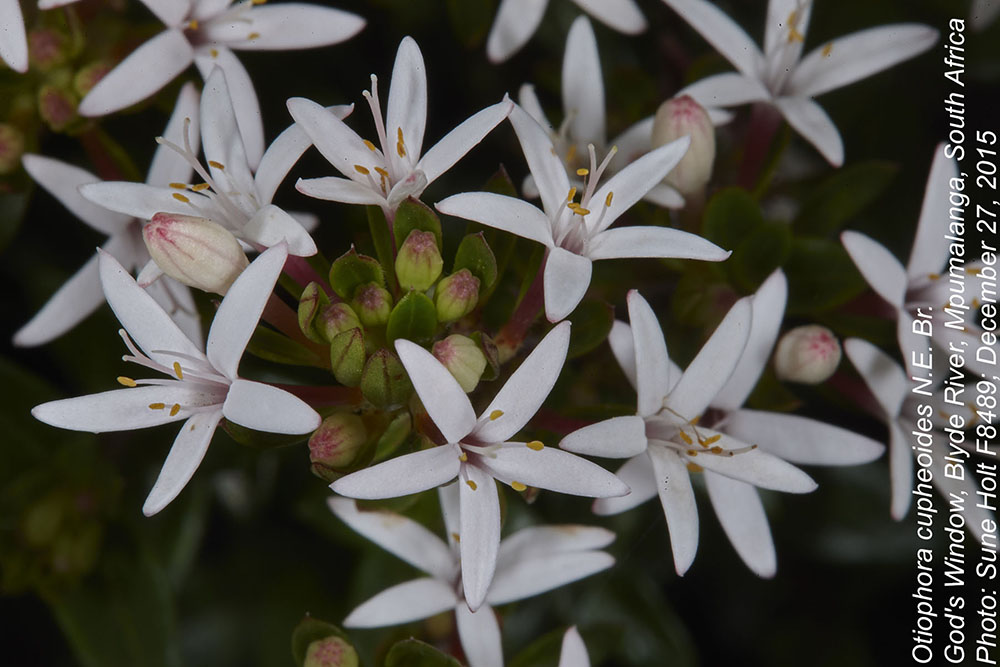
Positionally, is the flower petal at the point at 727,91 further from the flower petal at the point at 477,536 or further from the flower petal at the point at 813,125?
the flower petal at the point at 477,536

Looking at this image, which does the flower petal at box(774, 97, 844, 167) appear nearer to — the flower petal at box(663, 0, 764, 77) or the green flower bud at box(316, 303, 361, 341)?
the flower petal at box(663, 0, 764, 77)

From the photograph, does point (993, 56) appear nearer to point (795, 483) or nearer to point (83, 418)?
point (795, 483)

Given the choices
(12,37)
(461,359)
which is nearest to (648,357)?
(461,359)

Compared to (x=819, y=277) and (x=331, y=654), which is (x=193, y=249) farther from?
(x=819, y=277)

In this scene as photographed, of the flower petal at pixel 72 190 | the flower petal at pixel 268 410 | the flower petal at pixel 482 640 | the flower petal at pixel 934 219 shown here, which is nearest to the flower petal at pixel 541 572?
the flower petal at pixel 482 640

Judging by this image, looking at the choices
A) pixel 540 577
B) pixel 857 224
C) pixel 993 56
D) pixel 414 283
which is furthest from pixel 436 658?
pixel 993 56

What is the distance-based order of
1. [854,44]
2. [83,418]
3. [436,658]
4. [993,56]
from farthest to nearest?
[993,56], [854,44], [436,658], [83,418]

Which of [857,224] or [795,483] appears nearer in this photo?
[795,483]
